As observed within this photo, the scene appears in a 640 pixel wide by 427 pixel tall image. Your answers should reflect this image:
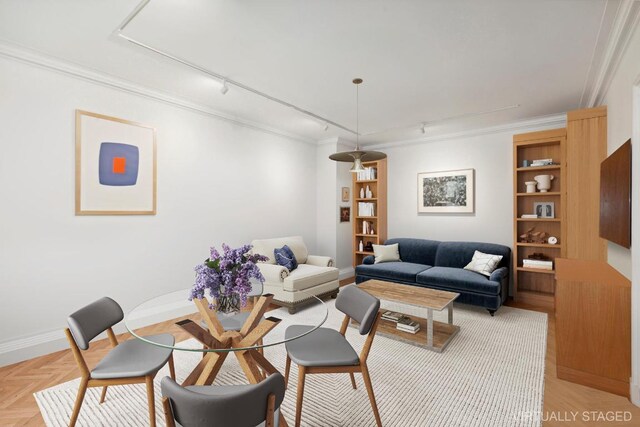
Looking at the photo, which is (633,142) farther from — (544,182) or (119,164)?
(119,164)

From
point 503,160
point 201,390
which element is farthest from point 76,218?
point 503,160

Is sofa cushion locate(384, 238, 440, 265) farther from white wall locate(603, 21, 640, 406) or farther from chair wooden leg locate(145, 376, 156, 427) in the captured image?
chair wooden leg locate(145, 376, 156, 427)

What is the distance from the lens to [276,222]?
5.23 metres

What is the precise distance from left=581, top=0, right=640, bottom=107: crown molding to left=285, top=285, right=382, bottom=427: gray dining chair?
261cm

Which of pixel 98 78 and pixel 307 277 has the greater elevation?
pixel 98 78

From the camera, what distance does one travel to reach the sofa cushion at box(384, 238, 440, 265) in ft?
17.1

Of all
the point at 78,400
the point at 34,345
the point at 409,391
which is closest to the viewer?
the point at 78,400

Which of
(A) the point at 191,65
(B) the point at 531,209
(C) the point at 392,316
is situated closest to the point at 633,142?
(C) the point at 392,316

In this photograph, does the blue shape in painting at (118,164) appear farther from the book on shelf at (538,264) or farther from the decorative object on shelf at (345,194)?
the book on shelf at (538,264)

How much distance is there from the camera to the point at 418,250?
5328 millimetres

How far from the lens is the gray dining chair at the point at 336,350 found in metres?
1.85

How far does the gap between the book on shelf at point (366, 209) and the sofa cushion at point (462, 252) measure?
4.88 feet

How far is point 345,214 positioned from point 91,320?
4644mm

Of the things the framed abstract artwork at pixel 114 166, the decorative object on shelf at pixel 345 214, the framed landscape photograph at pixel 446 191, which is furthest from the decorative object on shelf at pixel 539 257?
the framed abstract artwork at pixel 114 166
